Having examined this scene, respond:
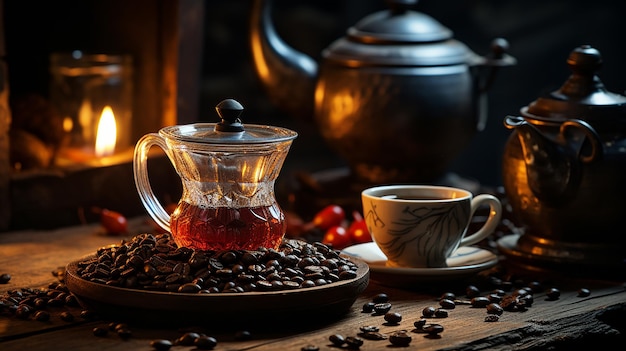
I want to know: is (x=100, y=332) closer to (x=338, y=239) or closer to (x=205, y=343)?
(x=205, y=343)

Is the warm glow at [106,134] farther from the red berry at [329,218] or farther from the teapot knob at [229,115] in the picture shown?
the teapot knob at [229,115]

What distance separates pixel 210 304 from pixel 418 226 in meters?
0.38

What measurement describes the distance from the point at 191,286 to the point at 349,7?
5.72ft

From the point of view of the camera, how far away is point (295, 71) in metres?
1.99

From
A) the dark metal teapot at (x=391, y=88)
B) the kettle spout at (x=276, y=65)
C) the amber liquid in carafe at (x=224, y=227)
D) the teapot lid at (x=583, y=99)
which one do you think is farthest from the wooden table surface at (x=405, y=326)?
the kettle spout at (x=276, y=65)

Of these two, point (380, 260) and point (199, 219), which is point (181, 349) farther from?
point (380, 260)

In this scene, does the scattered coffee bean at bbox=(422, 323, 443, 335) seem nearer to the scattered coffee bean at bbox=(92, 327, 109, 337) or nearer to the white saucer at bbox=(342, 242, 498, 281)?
the white saucer at bbox=(342, 242, 498, 281)

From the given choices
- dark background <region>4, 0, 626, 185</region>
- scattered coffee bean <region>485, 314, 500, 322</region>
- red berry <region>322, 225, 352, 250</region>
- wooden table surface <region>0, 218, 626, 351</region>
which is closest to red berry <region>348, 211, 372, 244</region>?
red berry <region>322, 225, 352, 250</region>

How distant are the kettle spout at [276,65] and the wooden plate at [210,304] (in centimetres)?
82

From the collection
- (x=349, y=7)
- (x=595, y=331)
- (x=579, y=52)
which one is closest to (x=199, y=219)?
(x=595, y=331)

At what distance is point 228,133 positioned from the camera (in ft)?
4.21

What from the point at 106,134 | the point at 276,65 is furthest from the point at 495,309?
the point at 106,134

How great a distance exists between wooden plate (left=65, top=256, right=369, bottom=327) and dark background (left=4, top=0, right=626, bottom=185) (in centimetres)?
163

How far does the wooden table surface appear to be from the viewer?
46.0 inches
